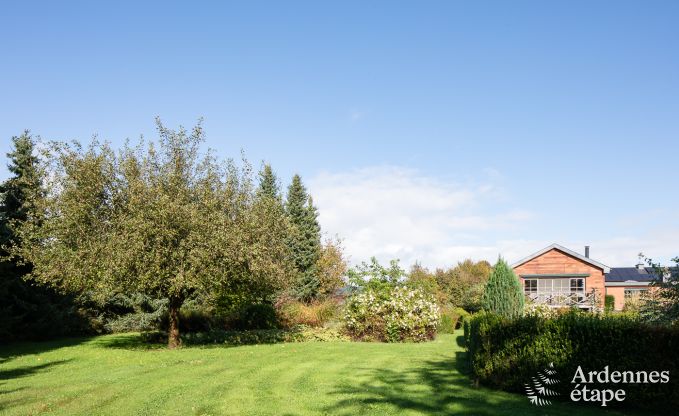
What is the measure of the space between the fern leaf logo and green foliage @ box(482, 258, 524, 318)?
1085 cm

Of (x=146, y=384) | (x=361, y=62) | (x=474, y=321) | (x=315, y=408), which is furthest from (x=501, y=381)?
(x=361, y=62)

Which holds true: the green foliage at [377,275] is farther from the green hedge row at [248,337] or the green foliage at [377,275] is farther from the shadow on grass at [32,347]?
the shadow on grass at [32,347]

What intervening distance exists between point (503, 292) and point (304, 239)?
27334 millimetres

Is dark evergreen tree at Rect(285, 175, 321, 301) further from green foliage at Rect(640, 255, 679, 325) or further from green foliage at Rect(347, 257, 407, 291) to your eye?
green foliage at Rect(640, 255, 679, 325)

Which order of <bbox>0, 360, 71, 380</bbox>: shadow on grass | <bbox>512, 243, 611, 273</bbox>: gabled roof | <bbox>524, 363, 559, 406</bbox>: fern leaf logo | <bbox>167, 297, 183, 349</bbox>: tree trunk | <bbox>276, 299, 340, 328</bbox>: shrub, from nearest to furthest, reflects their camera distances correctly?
<bbox>524, 363, 559, 406</bbox>: fern leaf logo → <bbox>0, 360, 71, 380</bbox>: shadow on grass → <bbox>167, 297, 183, 349</bbox>: tree trunk → <bbox>276, 299, 340, 328</bbox>: shrub → <bbox>512, 243, 611, 273</bbox>: gabled roof

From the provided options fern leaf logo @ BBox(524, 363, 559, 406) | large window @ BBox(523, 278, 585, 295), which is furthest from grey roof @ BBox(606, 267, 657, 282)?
fern leaf logo @ BBox(524, 363, 559, 406)

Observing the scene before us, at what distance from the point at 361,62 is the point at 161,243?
10.3m

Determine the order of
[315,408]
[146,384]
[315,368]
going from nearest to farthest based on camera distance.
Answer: [315,408] < [146,384] < [315,368]

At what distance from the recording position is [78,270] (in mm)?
17891

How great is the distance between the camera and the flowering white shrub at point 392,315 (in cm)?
2309

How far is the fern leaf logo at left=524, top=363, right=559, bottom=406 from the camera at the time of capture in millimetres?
10760

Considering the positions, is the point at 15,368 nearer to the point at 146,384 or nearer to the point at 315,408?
the point at 146,384

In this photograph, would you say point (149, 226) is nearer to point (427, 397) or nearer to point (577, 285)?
point (427, 397)

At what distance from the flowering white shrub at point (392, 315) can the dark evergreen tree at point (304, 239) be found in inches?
767
